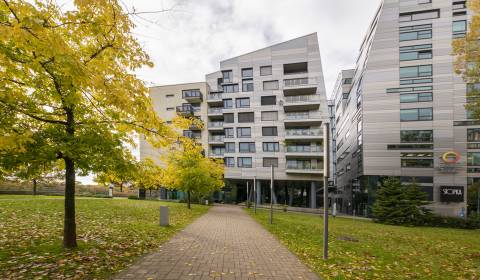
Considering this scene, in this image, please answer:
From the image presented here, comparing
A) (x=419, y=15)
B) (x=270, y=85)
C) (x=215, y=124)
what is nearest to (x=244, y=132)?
(x=215, y=124)

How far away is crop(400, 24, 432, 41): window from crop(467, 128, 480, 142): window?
1325 centimetres

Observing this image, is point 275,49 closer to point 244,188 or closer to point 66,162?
point 244,188

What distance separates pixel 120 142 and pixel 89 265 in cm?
325

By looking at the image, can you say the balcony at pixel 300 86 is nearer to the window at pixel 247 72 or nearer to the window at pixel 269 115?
the window at pixel 269 115

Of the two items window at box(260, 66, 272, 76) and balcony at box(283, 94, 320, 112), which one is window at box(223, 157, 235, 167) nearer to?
balcony at box(283, 94, 320, 112)

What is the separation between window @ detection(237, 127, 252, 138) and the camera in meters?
44.0

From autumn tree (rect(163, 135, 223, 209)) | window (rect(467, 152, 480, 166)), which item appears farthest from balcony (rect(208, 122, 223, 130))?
window (rect(467, 152, 480, 166))

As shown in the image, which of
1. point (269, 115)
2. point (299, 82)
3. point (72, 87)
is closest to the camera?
point (72, 87)

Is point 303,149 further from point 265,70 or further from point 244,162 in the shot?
point 265,70

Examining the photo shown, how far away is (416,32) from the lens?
33719mm

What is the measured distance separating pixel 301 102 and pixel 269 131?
23.5 ft

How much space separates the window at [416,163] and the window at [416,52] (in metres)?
13.6

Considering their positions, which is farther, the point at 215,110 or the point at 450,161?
the point at 215,110

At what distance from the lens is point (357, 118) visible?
1537 inches
